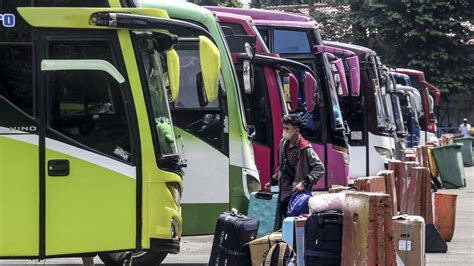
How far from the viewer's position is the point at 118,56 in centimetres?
870

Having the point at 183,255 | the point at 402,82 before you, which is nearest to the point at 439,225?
the point at 183,255

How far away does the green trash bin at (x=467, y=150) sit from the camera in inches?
1363

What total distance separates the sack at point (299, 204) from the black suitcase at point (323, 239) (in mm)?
2453

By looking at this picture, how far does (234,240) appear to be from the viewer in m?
9.41

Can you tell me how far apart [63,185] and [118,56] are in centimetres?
126

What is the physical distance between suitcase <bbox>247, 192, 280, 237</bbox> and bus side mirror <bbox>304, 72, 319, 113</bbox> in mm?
4614

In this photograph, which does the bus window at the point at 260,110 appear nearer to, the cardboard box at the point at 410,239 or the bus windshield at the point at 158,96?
the cardboard box at the point at 410,239

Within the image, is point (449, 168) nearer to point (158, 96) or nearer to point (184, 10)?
point (184, 10)

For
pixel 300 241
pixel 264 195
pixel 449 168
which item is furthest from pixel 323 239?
pixel 449 168

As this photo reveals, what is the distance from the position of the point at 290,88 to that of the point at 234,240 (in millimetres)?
6416

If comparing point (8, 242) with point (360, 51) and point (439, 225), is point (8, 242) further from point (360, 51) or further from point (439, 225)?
point (360, 51)

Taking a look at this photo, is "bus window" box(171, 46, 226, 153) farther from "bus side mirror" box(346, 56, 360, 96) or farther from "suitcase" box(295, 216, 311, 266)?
"bus side mirror" box(346, 56, 360, 96)

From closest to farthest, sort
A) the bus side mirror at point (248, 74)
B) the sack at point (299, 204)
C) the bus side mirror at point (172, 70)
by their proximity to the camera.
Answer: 1. the bus side mirror at point (172, 70)
2. the sack at point (299, 204)
3. the bus side mirror at point (248, 74)

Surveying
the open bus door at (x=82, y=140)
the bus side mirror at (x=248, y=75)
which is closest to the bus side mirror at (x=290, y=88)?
the bus side mirror at (x=248, y=75)
